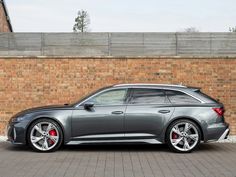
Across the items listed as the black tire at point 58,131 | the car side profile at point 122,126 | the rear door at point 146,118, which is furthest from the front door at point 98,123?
the black tire at point 58,131

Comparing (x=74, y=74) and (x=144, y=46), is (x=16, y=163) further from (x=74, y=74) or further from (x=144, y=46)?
(x=144, y=46)

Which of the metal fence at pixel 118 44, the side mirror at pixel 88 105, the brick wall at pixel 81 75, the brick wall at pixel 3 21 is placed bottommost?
the side mirror at pixel 88 105

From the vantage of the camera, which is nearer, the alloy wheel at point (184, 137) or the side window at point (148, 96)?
the alloy wheel at point (184, 137)

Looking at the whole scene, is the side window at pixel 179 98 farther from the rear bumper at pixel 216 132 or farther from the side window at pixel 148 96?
the rear bumper at pixel 216 132

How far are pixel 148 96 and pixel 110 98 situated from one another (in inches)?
34.7

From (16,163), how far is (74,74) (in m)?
4.91

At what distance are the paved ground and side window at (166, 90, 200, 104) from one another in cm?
116

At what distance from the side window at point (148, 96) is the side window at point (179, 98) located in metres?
0.16

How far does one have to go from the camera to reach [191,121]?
1032 centimetres

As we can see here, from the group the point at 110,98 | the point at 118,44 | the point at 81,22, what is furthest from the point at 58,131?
the point at 81,22

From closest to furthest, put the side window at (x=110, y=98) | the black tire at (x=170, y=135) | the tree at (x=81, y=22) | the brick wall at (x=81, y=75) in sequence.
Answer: the black tire at (x=170, y=135), the side window at (x=110, y=98), the brick wall at (x=81, y=75), the tree at (x=81, y=22)

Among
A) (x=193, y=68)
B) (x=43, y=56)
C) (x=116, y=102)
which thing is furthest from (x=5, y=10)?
(x=116, y=102)

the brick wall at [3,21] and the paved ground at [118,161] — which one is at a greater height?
the brick wall at [3,21]

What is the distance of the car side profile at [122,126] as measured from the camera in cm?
1026
